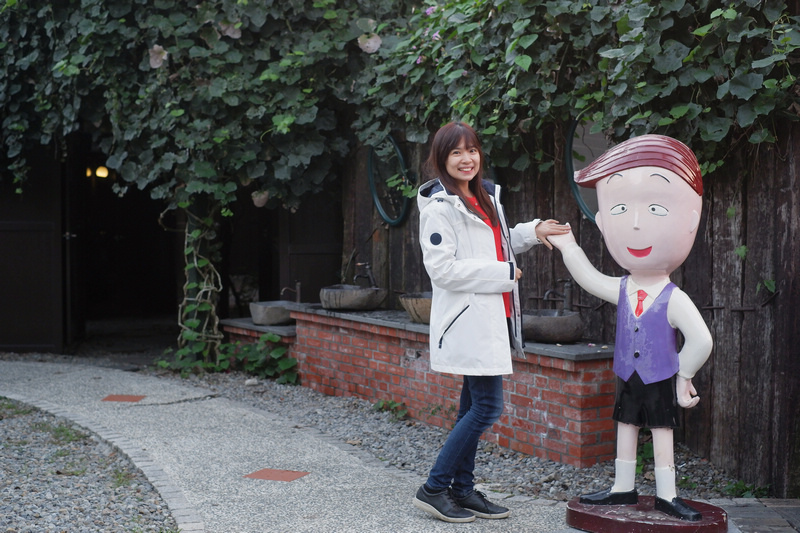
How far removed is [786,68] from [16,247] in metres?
6.94

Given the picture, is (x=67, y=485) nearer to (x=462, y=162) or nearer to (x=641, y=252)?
(x=462, y=162)

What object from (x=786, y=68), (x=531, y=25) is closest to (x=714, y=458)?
(x=786, y=68)

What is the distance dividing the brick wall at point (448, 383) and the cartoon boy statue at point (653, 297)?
1.03m

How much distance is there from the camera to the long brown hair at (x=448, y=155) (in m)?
3.36

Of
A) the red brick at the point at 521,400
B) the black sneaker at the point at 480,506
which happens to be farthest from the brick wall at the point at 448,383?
the black sneaker at the point at 480,506

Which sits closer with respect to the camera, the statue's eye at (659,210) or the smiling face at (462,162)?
the statue's eye at (659,210)

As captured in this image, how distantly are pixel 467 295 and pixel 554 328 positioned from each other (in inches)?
50.6

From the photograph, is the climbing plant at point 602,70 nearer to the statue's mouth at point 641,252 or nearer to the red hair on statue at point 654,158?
the red hair on statue at point 654,158

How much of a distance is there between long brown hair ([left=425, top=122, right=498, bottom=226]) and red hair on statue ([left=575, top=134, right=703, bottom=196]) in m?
0.49

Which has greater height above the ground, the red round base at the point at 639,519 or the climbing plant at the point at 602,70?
the climbing plant at the point at 602,70

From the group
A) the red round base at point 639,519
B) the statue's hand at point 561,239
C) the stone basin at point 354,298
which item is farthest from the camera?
the stone basin at point 354,298

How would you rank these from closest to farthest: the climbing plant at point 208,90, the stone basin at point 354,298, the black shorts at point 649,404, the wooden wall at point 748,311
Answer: the black shorts at point 649,404 → the wooden wall at point 748,311 → the stone basin at point 354,298 → the climbing plant at point 208,90

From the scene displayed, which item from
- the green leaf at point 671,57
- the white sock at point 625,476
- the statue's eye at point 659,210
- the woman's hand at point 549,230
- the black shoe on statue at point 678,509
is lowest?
the black shoe on statue at point 678,509

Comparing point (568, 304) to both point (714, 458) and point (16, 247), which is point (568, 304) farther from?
point (16, 247)
